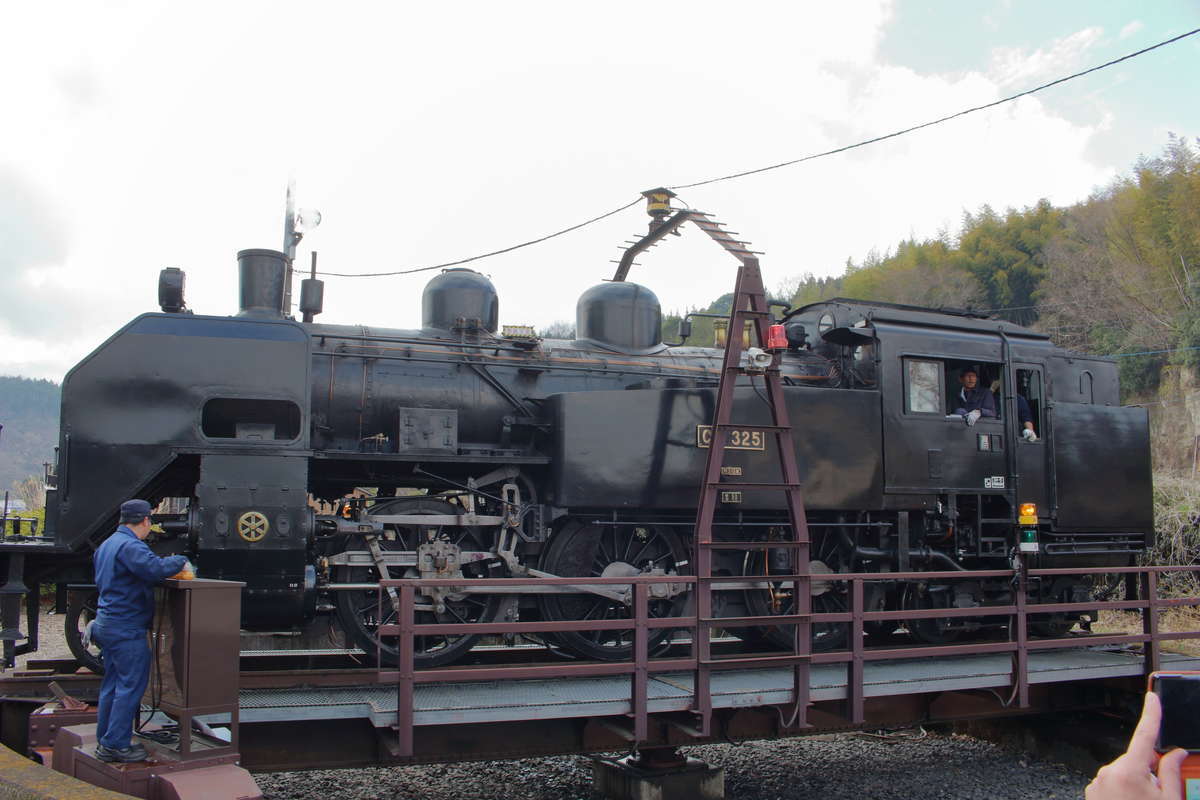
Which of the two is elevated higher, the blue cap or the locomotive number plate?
the locomotive number plate

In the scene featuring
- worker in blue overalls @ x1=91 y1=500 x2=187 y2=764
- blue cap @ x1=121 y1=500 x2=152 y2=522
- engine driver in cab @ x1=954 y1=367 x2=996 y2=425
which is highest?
engine driver in cab @ x1=954 y1=367 x2=996 y2=425

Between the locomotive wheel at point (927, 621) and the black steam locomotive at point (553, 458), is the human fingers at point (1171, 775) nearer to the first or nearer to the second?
the black steam locomotive at point (553, 458)

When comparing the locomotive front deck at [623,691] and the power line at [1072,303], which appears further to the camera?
the power line at [1072,303]

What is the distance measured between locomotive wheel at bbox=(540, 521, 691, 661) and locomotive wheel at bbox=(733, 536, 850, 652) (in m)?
0.66

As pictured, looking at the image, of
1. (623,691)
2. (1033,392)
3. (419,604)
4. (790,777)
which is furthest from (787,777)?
(1033,392)

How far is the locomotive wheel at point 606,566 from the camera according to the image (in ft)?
25.7

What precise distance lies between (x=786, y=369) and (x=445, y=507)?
3698 millimetres

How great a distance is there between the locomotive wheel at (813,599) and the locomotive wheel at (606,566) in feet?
2.18

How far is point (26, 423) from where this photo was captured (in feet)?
325

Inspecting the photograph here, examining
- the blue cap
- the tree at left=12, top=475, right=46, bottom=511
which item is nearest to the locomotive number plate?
the blue cap

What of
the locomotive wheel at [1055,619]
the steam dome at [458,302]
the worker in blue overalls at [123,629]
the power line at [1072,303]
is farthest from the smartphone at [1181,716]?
the power line at [1072,303]

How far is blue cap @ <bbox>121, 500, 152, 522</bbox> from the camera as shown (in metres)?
5.07

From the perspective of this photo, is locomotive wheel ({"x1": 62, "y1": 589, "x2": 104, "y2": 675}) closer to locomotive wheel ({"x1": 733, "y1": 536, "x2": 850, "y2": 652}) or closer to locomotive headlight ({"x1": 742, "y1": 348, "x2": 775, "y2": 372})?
locomotive headlight ({"x1": 742, "y1": 348, "x2": 775, "y2": 372})

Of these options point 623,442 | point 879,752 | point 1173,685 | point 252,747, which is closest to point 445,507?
point 623,442
